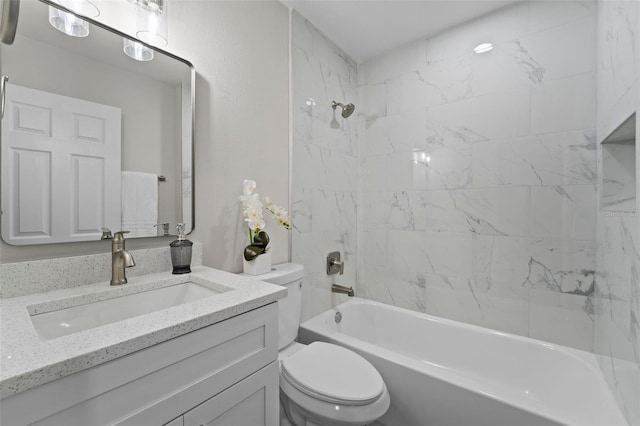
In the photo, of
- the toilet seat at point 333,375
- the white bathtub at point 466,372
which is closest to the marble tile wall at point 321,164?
the white bathtub at point 466,372

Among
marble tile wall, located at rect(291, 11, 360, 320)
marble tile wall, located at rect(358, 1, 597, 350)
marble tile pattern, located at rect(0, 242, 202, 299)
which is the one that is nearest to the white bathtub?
marble tile wall, located at rect(358, 1, 597, 350)

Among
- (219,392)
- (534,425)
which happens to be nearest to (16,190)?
(219,392)

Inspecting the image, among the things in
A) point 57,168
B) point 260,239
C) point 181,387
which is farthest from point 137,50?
point 181,387

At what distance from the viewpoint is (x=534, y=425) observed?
44.2 inches

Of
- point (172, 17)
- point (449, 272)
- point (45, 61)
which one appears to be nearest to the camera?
point (45, 61)

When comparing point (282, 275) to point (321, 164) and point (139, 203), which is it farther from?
point (321, 164)

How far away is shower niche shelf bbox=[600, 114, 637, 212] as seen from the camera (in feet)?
4.11

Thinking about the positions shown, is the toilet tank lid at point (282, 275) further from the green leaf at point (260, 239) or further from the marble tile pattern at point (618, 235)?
the marble tile pattern at point (618, 235)

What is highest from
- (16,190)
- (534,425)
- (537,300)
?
(16,190)

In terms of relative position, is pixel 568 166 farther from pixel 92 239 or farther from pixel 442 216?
pixel 92 239

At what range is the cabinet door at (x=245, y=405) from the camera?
2.57ft

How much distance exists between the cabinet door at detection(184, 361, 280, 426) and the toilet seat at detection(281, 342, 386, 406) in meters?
0.27

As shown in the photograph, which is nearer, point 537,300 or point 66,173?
point 66,173

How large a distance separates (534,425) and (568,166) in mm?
1330
